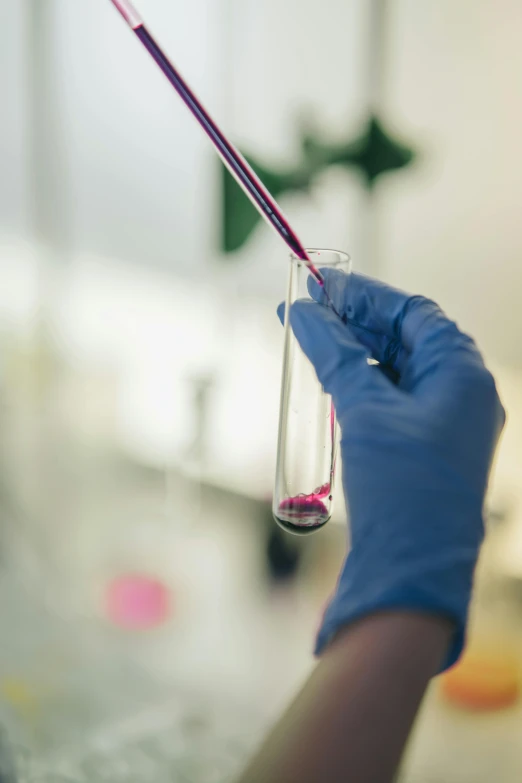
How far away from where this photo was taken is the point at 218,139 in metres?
0.70

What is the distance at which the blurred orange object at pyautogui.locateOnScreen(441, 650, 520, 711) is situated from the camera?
4.31ft

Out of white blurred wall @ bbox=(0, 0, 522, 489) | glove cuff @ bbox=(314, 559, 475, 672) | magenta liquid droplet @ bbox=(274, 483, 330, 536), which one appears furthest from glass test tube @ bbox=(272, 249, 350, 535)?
white blurred wall @ bbox=(0, 0, 522, 489)

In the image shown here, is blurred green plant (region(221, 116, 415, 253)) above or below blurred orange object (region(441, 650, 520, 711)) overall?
above

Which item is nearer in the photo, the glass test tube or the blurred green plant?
the glass test tube

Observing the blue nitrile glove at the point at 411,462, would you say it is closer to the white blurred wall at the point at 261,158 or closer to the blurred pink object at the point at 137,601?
the white blurred wall at the point at 261,158

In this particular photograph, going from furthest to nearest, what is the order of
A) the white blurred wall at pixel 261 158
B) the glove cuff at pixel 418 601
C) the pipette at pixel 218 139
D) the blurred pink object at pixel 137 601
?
1. the blurred pink object at pixel 137 601
2. the white blurred wall at pixel 261 158
3. the pipette at pixel 218 139
4. the glove cuff at pixel 418 601

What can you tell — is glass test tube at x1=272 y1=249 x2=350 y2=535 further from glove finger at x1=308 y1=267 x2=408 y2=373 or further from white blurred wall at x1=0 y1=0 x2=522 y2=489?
white blurred wall at x1=0 y1=0 x2=522 y2=489

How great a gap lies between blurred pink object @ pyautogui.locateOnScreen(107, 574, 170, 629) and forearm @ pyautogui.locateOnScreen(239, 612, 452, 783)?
1122 millimetres

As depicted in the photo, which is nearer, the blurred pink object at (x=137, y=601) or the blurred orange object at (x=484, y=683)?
the blurred orange object at (x=484, y=683)

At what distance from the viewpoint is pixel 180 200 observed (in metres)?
1.58

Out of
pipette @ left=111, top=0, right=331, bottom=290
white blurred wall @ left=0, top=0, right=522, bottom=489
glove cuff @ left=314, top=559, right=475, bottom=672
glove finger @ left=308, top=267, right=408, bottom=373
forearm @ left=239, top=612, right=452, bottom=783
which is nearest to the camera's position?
forearm @ left=239, top=612, right=452, bottom=783

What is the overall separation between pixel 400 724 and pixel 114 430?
135 centimetres

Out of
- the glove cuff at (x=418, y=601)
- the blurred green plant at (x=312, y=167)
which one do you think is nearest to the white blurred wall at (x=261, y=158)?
the blurred green plant at (x=312, y=167)

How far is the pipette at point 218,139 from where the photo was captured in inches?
27.0
